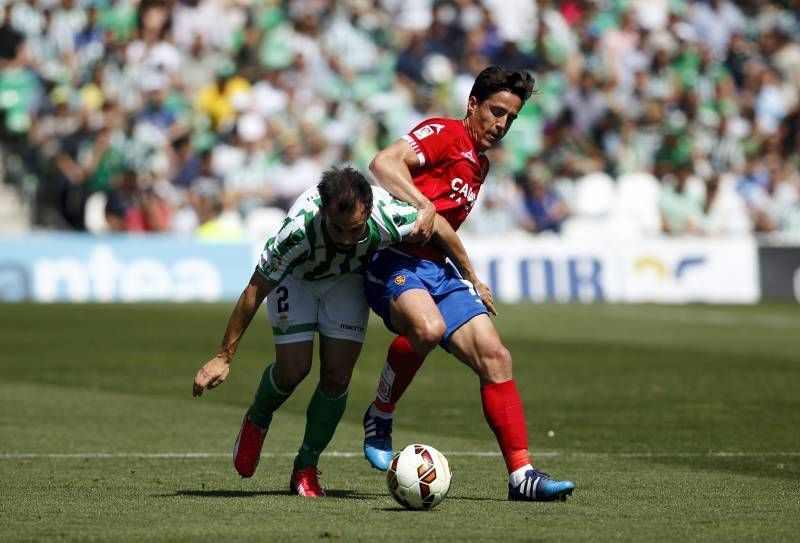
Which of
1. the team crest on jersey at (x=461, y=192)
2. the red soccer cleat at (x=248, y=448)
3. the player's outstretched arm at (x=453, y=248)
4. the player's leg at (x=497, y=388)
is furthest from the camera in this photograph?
the team crest on jersey at (x=461, y=192)

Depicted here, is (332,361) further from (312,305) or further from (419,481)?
(419,481)

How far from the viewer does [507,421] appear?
827 cm

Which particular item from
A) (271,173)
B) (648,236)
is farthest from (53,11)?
(648,236)

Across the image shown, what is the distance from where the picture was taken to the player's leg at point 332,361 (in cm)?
859

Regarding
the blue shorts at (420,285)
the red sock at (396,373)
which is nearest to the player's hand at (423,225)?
the blue shorts at (420,285)

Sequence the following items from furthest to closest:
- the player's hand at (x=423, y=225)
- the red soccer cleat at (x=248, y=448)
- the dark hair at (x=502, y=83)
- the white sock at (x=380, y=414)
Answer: the white sock at (x=380, y=414) → the dark hair at (x=502, y=83) → the red soccer cleat at (x=248, y=448) → the player's hand at (x=423, y=225)

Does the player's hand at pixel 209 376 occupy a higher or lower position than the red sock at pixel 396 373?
higher

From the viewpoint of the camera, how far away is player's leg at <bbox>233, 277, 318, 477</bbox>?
859 centimetres

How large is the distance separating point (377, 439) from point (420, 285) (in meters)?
1.20

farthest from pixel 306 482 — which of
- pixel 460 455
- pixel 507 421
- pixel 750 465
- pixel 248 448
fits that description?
pixel 750 465

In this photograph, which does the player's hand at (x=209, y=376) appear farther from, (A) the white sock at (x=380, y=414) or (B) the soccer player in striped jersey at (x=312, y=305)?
(A) the white sock at (x=380, y=414)

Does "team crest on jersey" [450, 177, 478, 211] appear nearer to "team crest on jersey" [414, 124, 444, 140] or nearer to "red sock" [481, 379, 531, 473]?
"team crest on jersey" [414, 124, 444, 140]

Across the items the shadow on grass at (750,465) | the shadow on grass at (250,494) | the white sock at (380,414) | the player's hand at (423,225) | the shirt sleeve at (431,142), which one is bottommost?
the shadow on grass at (750,465)

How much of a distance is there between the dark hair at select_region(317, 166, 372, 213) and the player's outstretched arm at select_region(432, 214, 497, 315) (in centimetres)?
70
